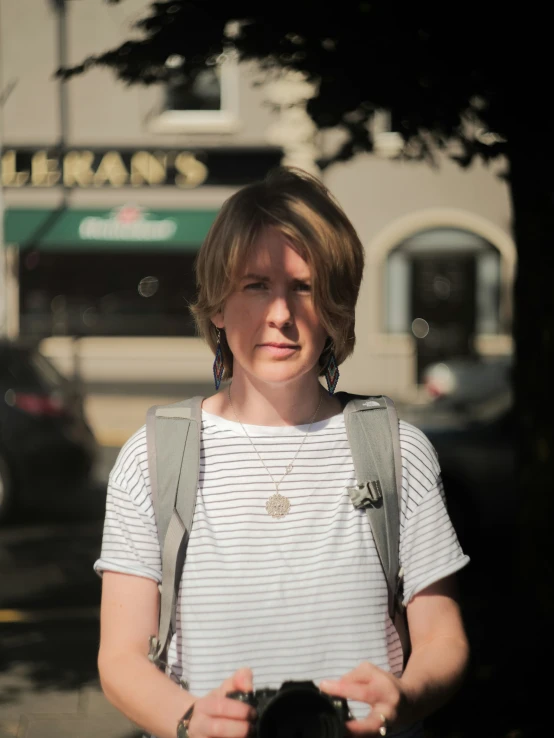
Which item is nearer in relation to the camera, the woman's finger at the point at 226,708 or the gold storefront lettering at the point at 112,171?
the woman's finger at the point at 226,708

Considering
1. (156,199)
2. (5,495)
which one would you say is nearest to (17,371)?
(5,495)

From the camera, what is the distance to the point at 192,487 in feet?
6.17

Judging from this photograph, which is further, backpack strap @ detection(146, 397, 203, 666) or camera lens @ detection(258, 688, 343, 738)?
backpack strap @ detection(146, 397, 203, 666)

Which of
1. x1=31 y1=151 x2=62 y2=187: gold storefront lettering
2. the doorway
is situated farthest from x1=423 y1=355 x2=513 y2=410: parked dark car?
x1=31 y1=151 x2=62 y2=187: gold storefront lettering

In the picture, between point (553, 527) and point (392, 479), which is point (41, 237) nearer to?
point (553, 527)

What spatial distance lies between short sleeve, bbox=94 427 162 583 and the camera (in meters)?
0.34

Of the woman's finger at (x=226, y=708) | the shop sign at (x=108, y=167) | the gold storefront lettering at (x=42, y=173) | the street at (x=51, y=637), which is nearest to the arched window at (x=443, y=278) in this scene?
the shop sign at (x=108, y=167)

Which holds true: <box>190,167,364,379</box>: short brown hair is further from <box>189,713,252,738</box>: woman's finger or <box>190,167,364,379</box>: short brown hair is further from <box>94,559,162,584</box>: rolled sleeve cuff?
<box>189,713,252,738</box>: woman's finger

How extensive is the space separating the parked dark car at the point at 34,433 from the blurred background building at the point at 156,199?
25.6 ft

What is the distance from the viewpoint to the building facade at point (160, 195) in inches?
716

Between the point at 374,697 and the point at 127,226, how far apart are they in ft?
56.3

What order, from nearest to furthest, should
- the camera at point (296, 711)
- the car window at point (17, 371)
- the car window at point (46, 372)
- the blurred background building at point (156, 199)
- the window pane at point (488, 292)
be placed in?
the camera at point (296, 711) < the car window at point (17, 371) < the car window at point (46, 372) < the blurred background building at point (156, 199) < the window pane at point (488, 292)

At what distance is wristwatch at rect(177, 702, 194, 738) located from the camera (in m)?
1.70

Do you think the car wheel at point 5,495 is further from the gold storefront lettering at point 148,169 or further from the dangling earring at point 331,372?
the gold storefront lettering at point 148,169
